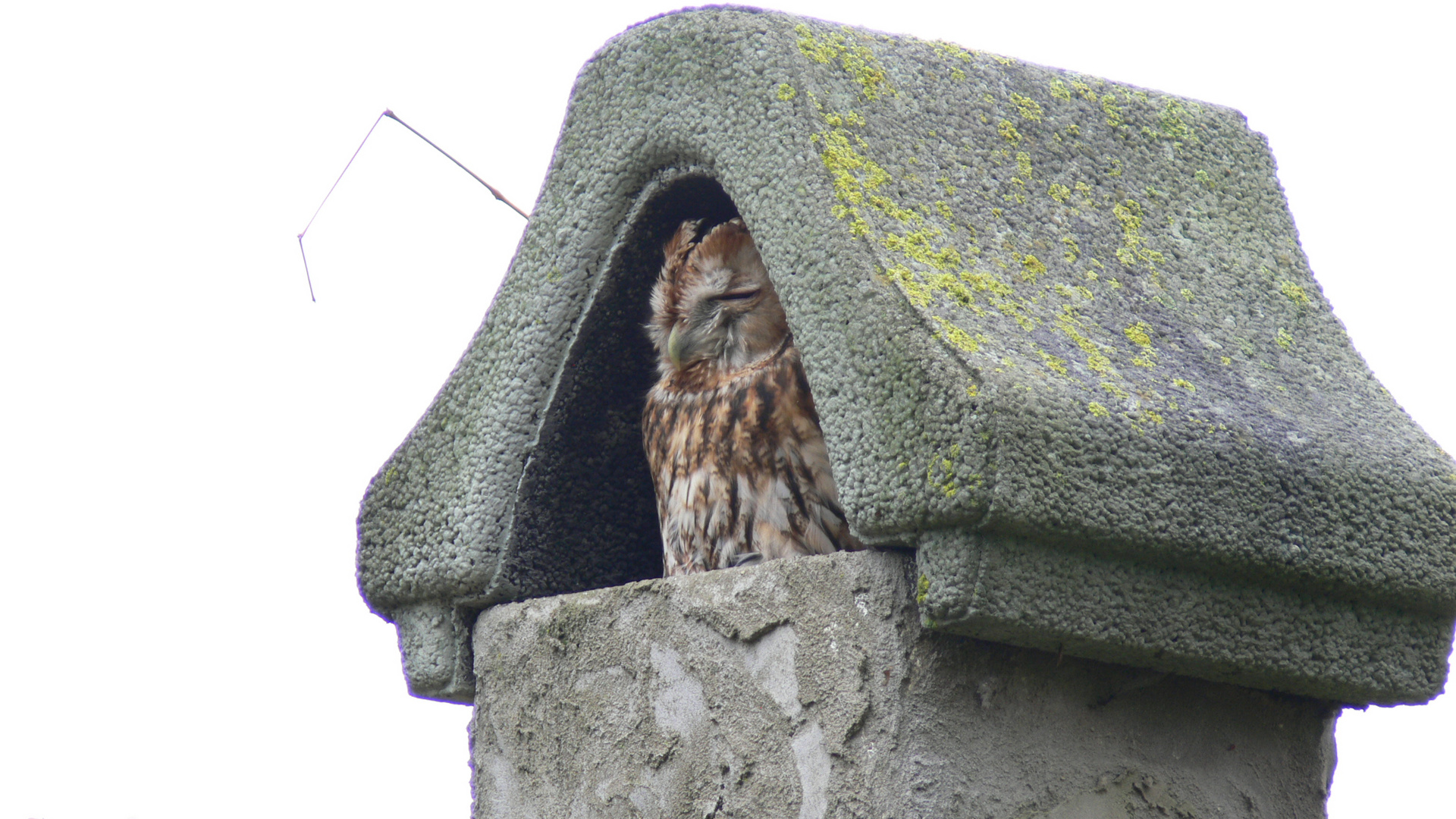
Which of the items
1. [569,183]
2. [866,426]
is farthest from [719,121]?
[866,426]

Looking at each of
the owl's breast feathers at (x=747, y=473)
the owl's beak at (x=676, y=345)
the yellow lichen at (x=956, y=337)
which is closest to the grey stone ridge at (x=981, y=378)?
the yellow lichen at (x=956, y=337)

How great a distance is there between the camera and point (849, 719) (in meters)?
1.89

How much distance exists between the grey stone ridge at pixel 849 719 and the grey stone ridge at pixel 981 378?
0.10 metres

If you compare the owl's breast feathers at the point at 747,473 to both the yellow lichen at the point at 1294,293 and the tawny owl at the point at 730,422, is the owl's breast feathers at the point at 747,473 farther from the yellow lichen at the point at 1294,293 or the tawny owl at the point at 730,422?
the yellow lichen at the point at 1294,293

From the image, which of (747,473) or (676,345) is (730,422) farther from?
(676,345)

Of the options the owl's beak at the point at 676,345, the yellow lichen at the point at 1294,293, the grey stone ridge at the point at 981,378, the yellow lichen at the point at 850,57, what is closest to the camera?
the grey stone ridge at the point at 981,378

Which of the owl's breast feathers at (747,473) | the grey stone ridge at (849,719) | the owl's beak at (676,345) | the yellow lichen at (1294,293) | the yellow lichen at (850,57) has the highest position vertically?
the yellow lichen at (850,57)

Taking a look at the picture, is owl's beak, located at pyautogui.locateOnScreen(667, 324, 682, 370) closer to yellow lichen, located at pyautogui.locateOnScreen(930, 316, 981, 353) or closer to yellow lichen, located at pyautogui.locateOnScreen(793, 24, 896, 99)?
yellow lichen, located at pyautogui.locateOnScreen(793, 24, 896, 99)

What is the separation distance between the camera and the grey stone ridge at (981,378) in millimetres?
1813

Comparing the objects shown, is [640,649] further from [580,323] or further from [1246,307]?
[1246,307]

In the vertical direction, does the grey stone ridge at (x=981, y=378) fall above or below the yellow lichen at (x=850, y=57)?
below

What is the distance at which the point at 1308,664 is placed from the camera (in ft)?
6.58

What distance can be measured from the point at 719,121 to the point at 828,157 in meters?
0.25

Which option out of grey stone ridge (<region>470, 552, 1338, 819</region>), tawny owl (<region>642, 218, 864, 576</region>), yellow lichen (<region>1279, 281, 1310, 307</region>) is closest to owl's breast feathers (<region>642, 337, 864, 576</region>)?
tawny owl (<region>642, 218, 864, 576</region>)
